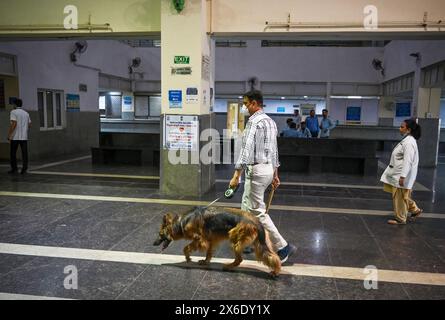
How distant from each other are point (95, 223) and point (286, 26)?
15.6 feet

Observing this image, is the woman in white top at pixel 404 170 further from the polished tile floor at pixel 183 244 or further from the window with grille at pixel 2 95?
the window with grille at pixel 2 95

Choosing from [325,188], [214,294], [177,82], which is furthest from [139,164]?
[214,294]

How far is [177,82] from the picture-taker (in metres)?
6.99

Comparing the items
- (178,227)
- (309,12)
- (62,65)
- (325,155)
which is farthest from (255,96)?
(62,65)

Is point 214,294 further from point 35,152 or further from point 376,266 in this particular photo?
point 35,152

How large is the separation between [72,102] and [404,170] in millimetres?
11281

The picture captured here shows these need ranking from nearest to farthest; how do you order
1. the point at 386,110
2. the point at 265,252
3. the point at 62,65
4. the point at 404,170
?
the point at 265,252 < the point at 404,170 < the point at 62,65 < the point at 386,110

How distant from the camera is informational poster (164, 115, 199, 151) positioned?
22.9ft

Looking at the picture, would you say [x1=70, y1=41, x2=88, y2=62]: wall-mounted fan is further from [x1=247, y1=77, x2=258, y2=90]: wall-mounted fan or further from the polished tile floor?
[x1=247, y1=77, x2=258, y2=90]: wall-mounted fan

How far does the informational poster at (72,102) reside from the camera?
13.2 m

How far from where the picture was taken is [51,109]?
494 inches

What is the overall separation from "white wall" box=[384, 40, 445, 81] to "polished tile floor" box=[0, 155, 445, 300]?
4.89 m

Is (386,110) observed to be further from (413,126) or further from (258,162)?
(258,162)

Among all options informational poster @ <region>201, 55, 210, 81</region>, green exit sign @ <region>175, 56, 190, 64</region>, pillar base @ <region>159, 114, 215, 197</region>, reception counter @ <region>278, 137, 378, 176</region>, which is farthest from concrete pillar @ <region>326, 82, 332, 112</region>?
green exit sign @ <region>175, 56, 190, 64</region>
